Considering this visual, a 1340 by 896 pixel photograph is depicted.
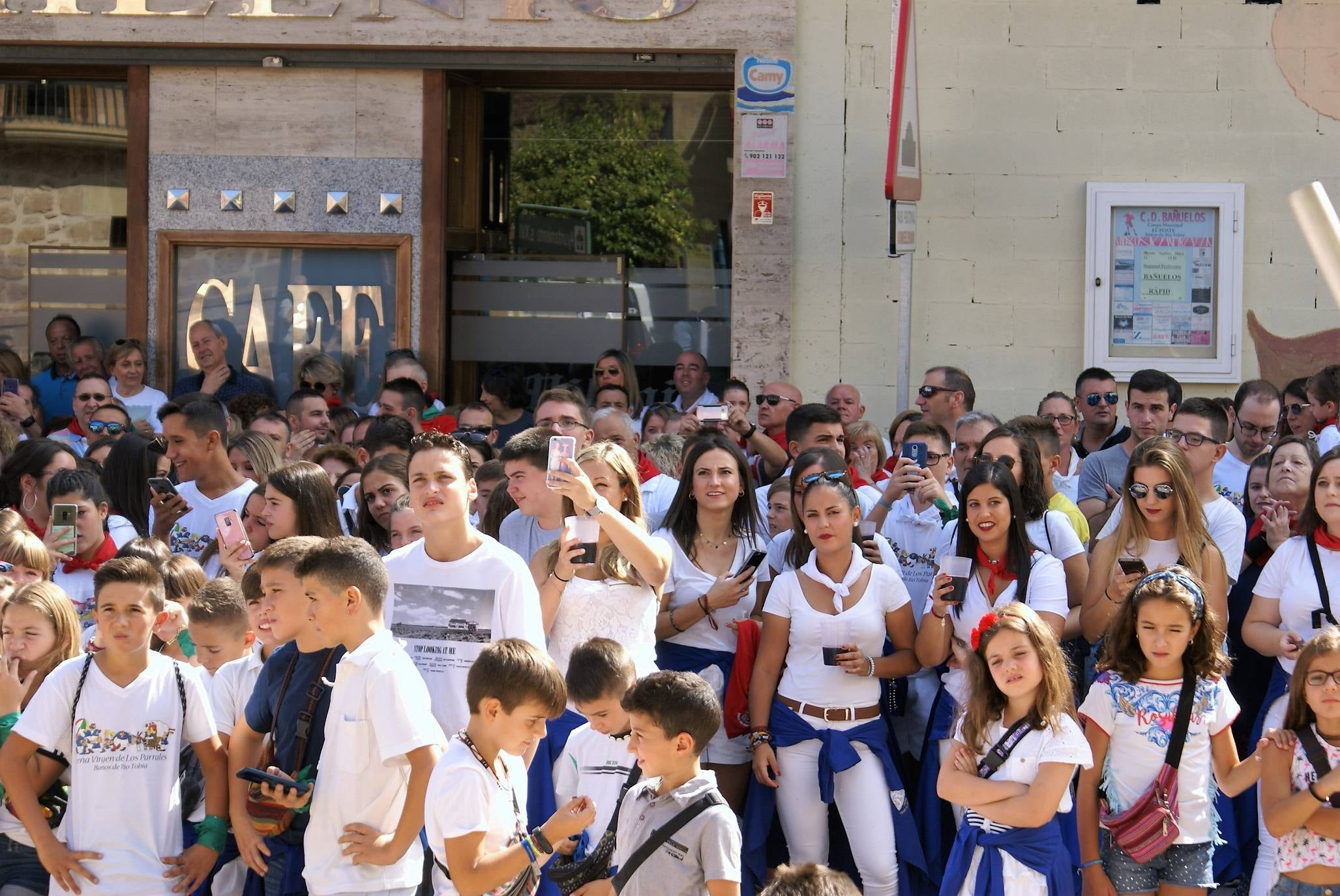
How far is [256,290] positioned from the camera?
10.8 meters

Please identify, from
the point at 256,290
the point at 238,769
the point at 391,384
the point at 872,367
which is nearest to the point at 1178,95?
the point at 872,367

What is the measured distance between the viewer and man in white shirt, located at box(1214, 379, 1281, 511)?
7348mm

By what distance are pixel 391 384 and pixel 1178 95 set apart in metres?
5.66

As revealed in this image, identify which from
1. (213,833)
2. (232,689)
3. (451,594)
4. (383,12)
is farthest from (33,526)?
(383,12)

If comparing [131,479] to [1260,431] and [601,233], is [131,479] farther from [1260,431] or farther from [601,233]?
[1260,431]

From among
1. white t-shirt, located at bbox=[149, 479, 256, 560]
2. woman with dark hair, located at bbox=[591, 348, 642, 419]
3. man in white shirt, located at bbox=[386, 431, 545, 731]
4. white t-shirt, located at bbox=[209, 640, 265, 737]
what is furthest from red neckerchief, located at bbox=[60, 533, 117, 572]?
woman with dark hair, located at bbox=[591, 348, 642, 419]

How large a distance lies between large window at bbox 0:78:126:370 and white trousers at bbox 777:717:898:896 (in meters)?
7.39

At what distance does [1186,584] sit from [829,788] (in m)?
1.44

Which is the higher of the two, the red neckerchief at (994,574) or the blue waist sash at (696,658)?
the red neckerchief at (994,574)

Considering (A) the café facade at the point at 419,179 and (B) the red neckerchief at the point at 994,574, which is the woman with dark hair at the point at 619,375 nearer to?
(A) the café facade at the point at 419,179

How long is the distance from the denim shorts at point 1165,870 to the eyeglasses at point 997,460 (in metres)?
1.51

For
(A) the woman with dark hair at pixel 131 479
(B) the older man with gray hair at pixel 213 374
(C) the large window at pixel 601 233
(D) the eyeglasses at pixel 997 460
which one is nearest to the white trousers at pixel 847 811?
(D) the eyeglasses at pixel 997 460

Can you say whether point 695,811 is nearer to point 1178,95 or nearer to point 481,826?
point 481,826

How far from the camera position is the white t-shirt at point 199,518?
21.6 feet
